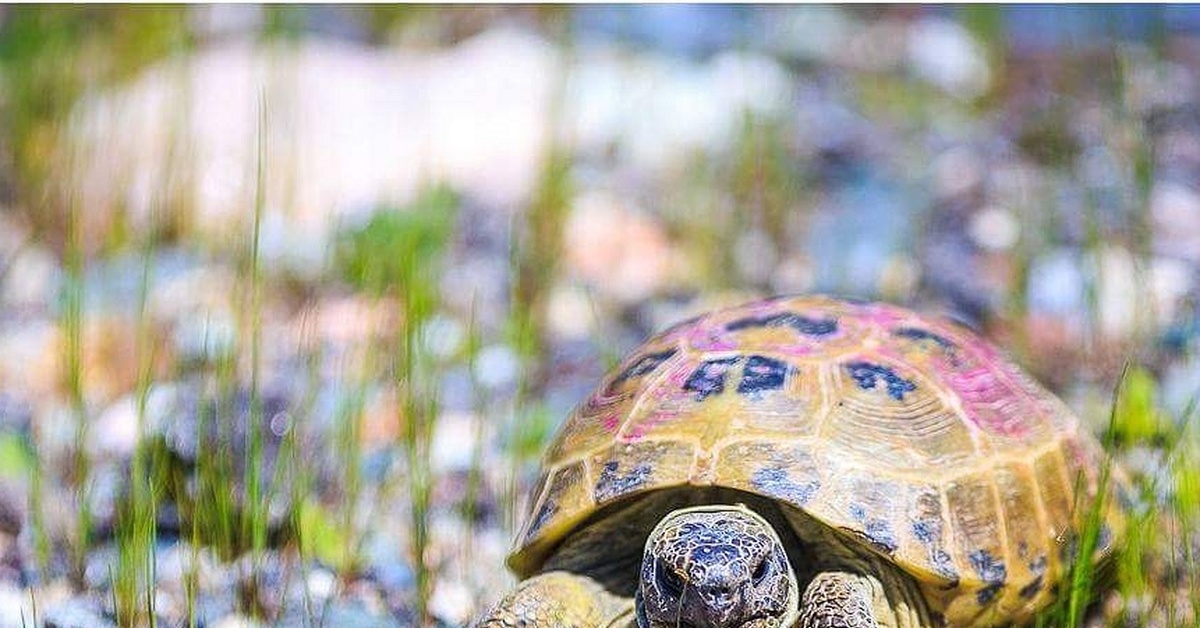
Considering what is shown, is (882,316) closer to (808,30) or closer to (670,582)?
(670,582)

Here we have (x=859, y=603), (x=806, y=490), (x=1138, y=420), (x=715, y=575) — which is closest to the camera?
(x=715, y=575)

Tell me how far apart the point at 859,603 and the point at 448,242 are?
115 inches

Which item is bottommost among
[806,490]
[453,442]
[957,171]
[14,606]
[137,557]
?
[14,606]

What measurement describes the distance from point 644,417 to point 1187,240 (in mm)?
3062

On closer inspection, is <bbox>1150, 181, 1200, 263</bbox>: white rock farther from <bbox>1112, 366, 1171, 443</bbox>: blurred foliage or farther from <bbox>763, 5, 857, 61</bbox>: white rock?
<bbox>763, 5, 857, 61</bbox>: white rock

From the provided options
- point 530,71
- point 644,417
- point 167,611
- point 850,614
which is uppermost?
point 530,71

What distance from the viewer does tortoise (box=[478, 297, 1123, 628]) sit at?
2580mm

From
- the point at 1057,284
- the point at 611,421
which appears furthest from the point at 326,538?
the point at 1057,284

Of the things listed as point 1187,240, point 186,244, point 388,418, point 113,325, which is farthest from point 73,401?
point 1187,240

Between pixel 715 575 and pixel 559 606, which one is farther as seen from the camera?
pixel 559 606

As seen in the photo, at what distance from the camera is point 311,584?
3105mm

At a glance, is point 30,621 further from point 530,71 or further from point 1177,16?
point 1177,16

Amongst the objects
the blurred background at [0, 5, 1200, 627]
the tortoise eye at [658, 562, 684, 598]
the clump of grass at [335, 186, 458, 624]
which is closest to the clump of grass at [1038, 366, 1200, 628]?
the blurred background at [0, 5, 1200, 627]

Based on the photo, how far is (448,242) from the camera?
5184 millimetres
